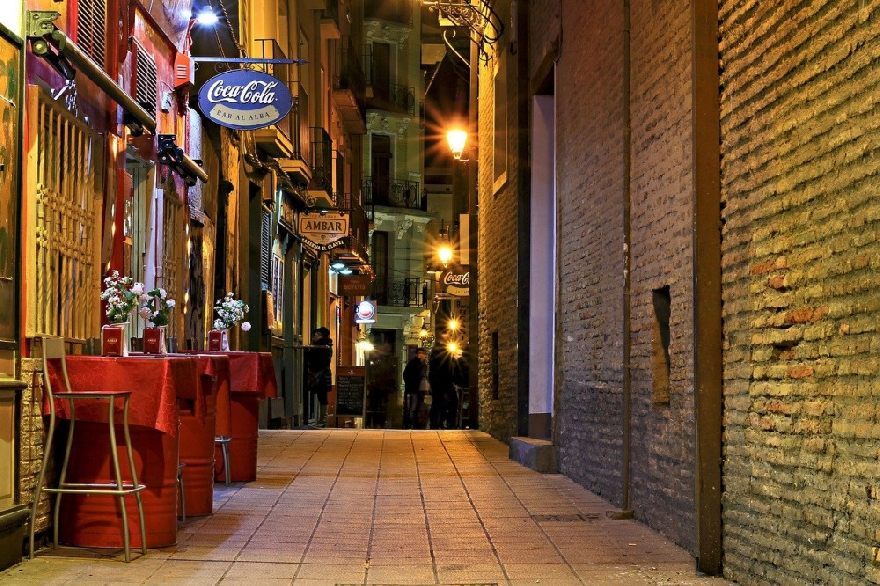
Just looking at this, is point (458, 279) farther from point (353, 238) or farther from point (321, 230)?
point (353, 238)

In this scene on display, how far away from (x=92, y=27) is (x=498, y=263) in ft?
29.2

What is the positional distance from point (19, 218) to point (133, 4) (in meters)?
4.15

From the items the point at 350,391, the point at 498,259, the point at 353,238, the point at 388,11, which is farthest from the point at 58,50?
the point at 388,11

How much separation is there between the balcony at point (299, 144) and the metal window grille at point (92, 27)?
11065mm

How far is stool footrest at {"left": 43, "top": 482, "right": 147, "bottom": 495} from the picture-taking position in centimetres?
719

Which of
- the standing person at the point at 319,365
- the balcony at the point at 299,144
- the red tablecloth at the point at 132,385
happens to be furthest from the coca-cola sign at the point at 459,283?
the red tablecloth at the point at 132,385

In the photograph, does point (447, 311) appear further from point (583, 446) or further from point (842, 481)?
point (842, 481)

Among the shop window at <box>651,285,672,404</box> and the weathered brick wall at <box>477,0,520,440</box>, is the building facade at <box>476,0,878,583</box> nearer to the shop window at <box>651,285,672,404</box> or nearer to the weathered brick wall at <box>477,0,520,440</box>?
the shop window at <box>651,285,672,404</box>

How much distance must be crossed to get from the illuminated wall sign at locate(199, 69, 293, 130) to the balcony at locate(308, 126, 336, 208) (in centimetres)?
1144

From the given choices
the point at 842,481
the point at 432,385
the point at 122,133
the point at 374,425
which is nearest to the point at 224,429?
the point at 122,133

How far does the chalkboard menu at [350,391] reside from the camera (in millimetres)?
25500

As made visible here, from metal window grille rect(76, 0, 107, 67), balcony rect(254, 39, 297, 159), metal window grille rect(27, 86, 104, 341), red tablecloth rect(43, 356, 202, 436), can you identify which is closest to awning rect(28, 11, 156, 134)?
metal window grille rect(27, 86, 104, 341)

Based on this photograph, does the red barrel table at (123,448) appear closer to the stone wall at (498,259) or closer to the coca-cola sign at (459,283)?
the stone wall at (498,259)

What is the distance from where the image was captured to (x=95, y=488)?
7.43 meters
